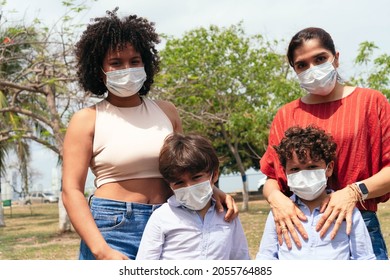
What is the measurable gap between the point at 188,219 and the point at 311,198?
58cm

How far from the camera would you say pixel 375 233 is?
284 cm

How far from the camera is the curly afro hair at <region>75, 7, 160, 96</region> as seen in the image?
114 inches

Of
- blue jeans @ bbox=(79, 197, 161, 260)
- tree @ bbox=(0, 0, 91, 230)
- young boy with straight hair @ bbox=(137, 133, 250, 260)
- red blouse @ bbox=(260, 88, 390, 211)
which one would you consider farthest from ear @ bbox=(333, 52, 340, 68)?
tree @ bbox=(0, 0, 91, 230)

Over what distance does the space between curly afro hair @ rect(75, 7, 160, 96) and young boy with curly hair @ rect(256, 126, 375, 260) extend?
78 cm

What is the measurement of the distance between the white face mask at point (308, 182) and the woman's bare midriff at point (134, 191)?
61cm

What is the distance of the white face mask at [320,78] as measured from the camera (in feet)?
9.46

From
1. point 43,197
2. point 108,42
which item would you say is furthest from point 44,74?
point 43,197

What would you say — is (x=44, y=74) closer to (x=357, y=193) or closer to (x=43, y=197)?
(x=357, y=193)

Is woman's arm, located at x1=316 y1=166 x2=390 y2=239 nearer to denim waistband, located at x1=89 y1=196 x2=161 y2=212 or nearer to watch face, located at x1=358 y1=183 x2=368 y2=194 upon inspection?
watch face, located at x1=358 y1=183 x2=368 y2=194

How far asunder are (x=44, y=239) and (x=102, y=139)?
13.7 m

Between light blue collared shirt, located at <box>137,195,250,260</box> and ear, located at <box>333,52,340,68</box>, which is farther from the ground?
ear, located at <box>333,52,340,68</box>

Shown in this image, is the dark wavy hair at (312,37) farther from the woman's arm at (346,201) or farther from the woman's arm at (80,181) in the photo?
the woman's arm at (80,181)

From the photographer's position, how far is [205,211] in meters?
2.92

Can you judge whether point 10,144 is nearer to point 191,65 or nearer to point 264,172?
point 191,65
